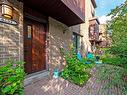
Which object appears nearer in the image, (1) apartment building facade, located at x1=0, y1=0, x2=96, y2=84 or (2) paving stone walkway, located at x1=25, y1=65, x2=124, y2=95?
(1) apartment building facade, located at x1=0, y1=0, x2=96, y2=84

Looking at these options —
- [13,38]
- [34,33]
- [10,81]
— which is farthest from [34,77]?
[10,81]

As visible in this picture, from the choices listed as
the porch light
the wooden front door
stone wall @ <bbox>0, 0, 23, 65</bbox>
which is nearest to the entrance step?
the wooden front door

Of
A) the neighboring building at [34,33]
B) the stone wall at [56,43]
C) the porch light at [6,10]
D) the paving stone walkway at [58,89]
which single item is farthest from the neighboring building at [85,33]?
the porch light at [6,10]

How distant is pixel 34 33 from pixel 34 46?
0.54 metres

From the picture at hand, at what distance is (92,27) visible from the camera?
74.3ft

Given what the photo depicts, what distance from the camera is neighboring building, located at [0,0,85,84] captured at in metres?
4.71

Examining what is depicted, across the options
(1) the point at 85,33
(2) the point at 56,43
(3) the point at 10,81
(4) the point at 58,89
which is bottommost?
(4) the point at 58,89

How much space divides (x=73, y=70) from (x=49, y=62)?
47.7 inches

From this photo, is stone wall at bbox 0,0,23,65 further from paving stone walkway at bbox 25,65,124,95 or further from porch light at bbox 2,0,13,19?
paving stone walkway at bbox 25,65,124,95

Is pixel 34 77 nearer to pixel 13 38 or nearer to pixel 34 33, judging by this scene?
pixel 34 33

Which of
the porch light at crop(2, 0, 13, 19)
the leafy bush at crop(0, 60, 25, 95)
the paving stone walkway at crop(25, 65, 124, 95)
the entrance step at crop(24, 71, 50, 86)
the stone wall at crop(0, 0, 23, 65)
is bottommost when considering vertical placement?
the paving stone walkway at crop(25, 65, 124, 95)

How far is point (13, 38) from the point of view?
16.6 feet

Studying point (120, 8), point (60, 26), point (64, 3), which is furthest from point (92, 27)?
point (120, 8)

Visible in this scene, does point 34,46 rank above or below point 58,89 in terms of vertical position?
above
